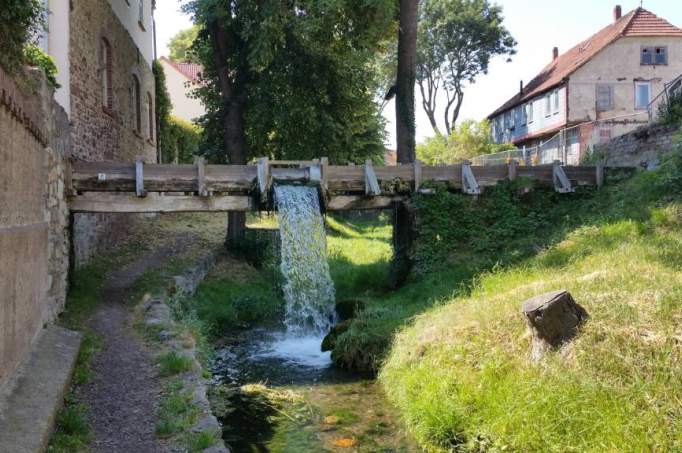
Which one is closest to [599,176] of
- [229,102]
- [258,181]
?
[258,181]

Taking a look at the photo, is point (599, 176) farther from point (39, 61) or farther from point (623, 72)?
point (623, 72)

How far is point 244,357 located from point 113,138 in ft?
26.1

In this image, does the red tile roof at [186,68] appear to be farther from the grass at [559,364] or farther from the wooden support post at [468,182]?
the grass at [559,364]

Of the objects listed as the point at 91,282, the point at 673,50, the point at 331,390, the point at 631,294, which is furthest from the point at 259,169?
the point at 673,50

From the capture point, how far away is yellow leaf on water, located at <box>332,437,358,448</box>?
6492 millimetres

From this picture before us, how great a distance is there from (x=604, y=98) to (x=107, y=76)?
80.3ft

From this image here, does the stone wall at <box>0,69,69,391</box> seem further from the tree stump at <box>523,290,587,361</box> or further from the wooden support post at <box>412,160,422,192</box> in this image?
the wooden support post at <box>412,160,422,192</box>

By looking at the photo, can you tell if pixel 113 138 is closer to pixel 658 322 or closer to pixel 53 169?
pixel 53 169

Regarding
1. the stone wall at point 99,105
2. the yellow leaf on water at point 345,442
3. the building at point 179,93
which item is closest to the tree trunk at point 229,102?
the stone wall at point 99,105

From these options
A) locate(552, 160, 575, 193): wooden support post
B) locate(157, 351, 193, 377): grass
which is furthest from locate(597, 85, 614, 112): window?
locate(157, 351, 193, 377): grass

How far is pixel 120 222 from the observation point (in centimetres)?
1578

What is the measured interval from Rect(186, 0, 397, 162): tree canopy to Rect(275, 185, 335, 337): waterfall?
4.46m

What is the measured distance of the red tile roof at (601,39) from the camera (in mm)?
30250

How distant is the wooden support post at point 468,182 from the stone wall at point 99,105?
26.4 feet
